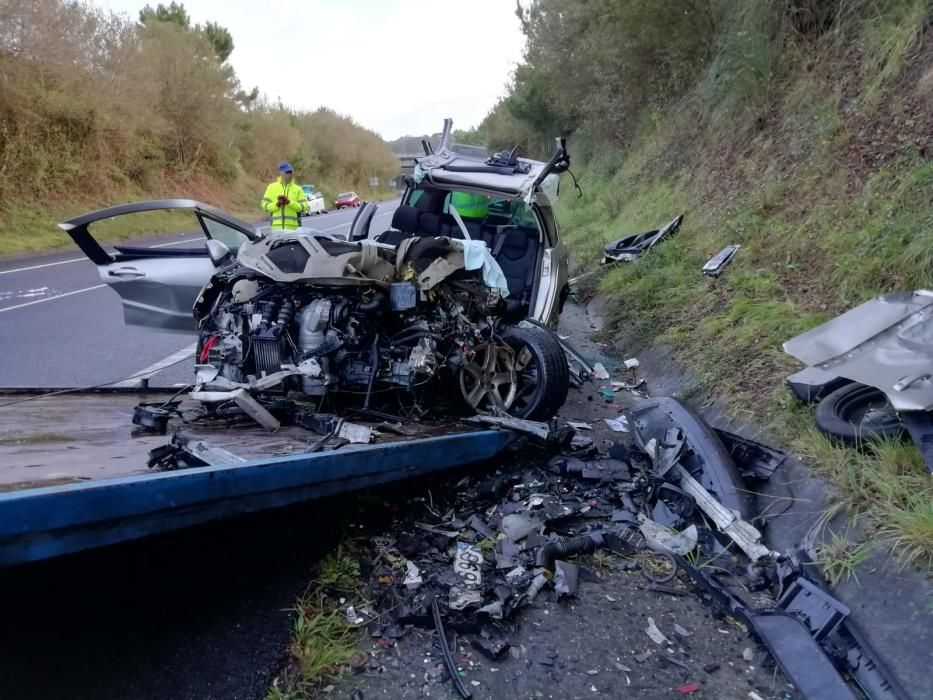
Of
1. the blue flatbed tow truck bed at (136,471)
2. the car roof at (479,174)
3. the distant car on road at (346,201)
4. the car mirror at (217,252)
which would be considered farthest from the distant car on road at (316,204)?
the blue flatbed tow truck bed at (136,471)

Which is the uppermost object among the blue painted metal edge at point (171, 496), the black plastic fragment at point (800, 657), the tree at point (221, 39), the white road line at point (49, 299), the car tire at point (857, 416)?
the tree at point (221, 39)

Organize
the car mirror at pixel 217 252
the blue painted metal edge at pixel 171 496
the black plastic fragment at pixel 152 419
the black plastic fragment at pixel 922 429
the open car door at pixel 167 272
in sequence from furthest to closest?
the open car door at pixel 167 272
the car mirror at pixel 217 252
the black plastic fragment at pixel 152 419
the black plastic fragment at pixel 922 429
the blue painted metal edge at pixel 171 496

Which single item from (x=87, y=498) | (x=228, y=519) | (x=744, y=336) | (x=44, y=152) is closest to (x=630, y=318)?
(x=744, y=336)

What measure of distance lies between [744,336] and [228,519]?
4142mm

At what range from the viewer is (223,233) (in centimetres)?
482

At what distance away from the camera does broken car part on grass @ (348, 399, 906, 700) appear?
2.55 meters

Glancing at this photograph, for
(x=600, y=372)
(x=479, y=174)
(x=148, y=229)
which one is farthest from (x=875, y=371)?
(x=148, y=229)

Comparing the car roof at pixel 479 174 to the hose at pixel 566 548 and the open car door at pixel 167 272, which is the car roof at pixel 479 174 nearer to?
the open car door at pixel 167 272

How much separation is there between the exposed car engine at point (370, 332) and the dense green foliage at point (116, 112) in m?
14.9

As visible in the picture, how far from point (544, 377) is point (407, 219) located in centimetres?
247

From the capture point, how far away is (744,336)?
510 cm

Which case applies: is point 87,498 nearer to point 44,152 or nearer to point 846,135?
point 846,135

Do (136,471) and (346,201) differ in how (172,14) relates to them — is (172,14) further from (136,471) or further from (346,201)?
(136,471)

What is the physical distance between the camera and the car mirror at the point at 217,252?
444 cm
